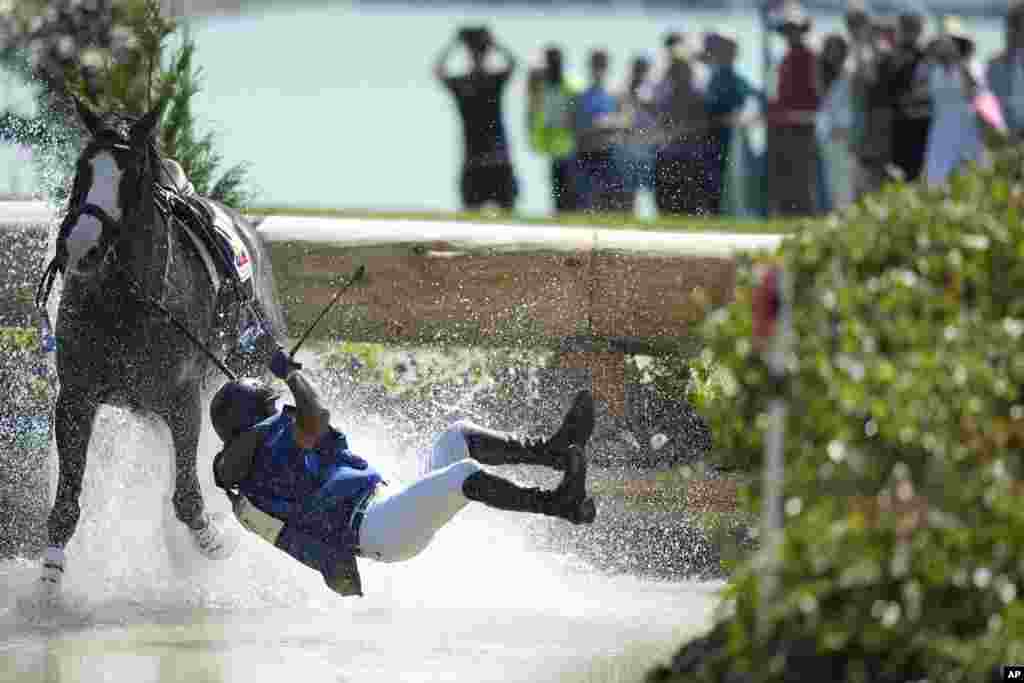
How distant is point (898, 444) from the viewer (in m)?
4.63

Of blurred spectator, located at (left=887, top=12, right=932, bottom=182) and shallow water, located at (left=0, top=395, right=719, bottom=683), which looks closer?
shallow water, located at (left=0, top=395, right=719, bottom=683)

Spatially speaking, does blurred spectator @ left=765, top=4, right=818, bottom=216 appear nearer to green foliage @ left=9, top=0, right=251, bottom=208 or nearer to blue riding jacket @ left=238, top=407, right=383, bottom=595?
green foliage @ left=9, top=0, right=251, bottom=208

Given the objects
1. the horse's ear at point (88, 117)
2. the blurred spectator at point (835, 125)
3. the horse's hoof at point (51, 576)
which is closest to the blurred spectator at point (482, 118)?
the blurred spectator at point (835, 125)

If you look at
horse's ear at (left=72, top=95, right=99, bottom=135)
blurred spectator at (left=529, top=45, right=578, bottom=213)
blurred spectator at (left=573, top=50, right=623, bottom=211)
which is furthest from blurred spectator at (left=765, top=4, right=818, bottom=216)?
horse's ear at (left=72, top=95, right=99, bottom=135)

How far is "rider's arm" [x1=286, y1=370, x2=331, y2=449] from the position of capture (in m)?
8.06

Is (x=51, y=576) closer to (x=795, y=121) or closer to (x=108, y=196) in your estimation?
(x=108, y=196)

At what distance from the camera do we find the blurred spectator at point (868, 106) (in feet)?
43.0

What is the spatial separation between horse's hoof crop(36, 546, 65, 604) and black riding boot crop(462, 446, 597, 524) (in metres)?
1.75

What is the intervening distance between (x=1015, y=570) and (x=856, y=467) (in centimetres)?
42

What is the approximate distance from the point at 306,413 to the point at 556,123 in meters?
6.83

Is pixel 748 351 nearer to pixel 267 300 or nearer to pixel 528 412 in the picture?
pixel 267 300

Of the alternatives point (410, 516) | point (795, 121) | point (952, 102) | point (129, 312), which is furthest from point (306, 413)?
point (795, 121)

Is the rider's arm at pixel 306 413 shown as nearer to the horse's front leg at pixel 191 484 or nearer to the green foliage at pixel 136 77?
the horse's front leg at pixel 191 484

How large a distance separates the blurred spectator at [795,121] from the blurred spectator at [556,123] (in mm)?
1476
